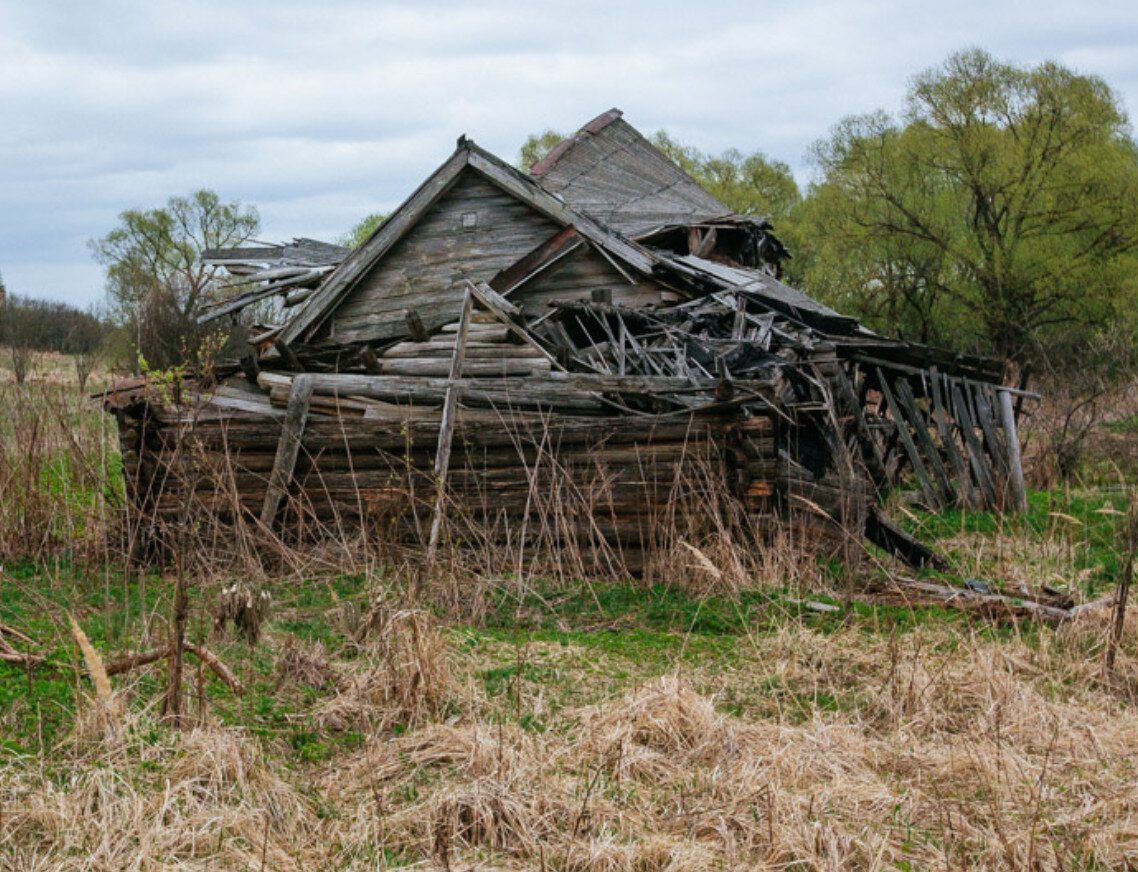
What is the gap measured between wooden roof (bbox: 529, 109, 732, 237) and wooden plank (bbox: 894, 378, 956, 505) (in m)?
4.91

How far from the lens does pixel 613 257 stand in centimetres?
1316

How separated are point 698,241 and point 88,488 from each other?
1066 cm

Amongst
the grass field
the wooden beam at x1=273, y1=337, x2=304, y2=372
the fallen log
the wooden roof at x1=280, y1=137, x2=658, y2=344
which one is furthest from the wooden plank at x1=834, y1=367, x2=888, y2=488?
the fallen log

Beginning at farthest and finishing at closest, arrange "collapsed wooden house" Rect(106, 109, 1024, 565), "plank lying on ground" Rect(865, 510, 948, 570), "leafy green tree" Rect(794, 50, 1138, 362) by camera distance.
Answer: "leafy green tree" Rect(794, 50, 1138, 362) → "collapsed wooden house" Rect(106, 109, 1024, 565) → "plank lying on ground" Rect(865, 510, 948, 570)

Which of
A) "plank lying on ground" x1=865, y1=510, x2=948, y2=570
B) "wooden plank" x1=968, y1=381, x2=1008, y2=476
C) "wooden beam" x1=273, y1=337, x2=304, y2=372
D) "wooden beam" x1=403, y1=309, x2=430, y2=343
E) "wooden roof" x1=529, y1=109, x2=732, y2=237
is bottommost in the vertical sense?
"plank lying on ground" x1=865, y1=510, x2=948, y2=570

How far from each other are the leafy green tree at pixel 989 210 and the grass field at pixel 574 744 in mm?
24780

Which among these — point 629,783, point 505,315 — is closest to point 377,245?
point 505,315

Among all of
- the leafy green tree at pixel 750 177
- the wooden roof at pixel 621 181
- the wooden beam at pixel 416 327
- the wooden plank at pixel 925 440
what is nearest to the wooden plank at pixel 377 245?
the wooden beam at pixel 416 327

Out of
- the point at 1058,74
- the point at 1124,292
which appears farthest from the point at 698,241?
the point at 1058,74

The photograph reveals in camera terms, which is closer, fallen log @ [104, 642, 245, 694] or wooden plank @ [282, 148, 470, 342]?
fallen log @ [104, 642, 245, 694]

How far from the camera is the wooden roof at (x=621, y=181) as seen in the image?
18.1 m

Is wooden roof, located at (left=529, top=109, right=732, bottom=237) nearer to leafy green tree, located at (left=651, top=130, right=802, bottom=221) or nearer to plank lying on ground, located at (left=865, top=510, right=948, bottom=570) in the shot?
plank lying on ground, located at (left=865, top=510, right=948, bottom=570)

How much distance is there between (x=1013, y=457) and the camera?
526 inches

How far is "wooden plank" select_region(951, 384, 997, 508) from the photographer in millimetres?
13312
